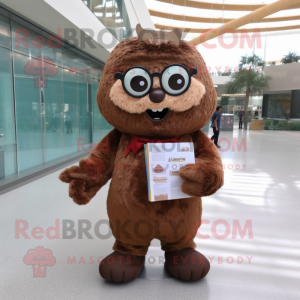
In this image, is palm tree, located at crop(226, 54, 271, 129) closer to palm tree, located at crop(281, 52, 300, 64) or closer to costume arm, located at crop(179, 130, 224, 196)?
palm tree, located at crop(281, 52, 300, 64)

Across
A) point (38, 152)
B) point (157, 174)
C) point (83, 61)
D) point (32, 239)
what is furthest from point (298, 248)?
point (83, 61)

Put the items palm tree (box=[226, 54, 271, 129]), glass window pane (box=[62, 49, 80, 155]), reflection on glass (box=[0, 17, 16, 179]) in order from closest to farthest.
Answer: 1. reflection on glass (box=[0, 17, 16, 179])
2. glass window pane (box=[62, 49, 80, 155])
3. palm tree (box=[226, 54, 271, 129])

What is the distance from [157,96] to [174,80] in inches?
5.5

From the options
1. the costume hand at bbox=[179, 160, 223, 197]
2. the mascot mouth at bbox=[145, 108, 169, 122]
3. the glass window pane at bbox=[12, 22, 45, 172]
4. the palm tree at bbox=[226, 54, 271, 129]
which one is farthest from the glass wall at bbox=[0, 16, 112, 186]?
the palm tree at bbox=[226, 54, 271, 129]

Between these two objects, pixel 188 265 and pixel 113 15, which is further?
pixel 113 15

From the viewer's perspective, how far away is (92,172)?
65.4 inches

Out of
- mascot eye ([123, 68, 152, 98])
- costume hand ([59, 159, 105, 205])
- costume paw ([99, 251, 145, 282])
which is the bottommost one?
costume paw ([99, 251, 145, 282])

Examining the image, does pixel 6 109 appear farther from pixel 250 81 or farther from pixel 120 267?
pixel 250 81

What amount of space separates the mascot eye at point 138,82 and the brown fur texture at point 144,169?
2.3 inches

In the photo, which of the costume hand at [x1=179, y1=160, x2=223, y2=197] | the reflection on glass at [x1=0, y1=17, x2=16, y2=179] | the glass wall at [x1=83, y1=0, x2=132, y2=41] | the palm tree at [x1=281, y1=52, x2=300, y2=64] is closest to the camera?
the costume hand at [x1=179, y1=160, x2=223, y2=197]

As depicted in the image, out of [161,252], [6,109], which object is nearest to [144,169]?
[161,252]

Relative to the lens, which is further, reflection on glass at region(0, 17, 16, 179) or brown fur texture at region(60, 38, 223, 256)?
reflection on glass at region(0, 17, 16, 179)

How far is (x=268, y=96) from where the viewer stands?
19.6 m

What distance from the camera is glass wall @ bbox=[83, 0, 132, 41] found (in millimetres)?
6449
